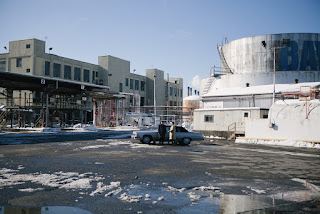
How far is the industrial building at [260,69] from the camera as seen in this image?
1502 inches

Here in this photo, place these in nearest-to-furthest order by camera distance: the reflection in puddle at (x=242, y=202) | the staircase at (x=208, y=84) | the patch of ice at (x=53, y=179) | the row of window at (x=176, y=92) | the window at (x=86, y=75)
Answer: the reflection in puddle at (x=242, y=202) < the patch of ice at (x=53, y=179) < the staircase at (x=208, y=84) < the window at (x=86, y=75) < the row of window at (x=176, y=92)

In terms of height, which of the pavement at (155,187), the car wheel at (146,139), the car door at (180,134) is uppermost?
the car door at (180,134)

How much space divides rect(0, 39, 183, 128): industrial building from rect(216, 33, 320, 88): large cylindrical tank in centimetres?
1856

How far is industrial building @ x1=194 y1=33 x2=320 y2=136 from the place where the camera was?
A: 3816cm

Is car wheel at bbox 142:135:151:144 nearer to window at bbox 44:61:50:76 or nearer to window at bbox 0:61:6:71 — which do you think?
window at bbox 44:61:50:76

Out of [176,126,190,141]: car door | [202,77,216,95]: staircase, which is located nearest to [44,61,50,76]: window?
[202,77,216,95]: staircase

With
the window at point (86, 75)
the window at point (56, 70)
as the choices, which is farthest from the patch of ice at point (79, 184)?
the window at point (86, 75)

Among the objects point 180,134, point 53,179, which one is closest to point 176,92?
point 180,134

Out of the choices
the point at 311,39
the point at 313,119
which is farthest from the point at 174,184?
the point at 311,39

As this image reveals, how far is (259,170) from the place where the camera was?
33.2ft

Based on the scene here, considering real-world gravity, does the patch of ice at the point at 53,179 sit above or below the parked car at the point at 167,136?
below

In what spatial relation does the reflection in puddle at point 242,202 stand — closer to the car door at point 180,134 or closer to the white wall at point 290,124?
the car door at point 180,134

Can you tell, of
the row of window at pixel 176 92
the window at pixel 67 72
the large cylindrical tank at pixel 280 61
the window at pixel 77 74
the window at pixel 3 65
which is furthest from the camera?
the row of window at pixel 176 92

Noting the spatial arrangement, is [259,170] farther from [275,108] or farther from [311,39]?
[311,39]
